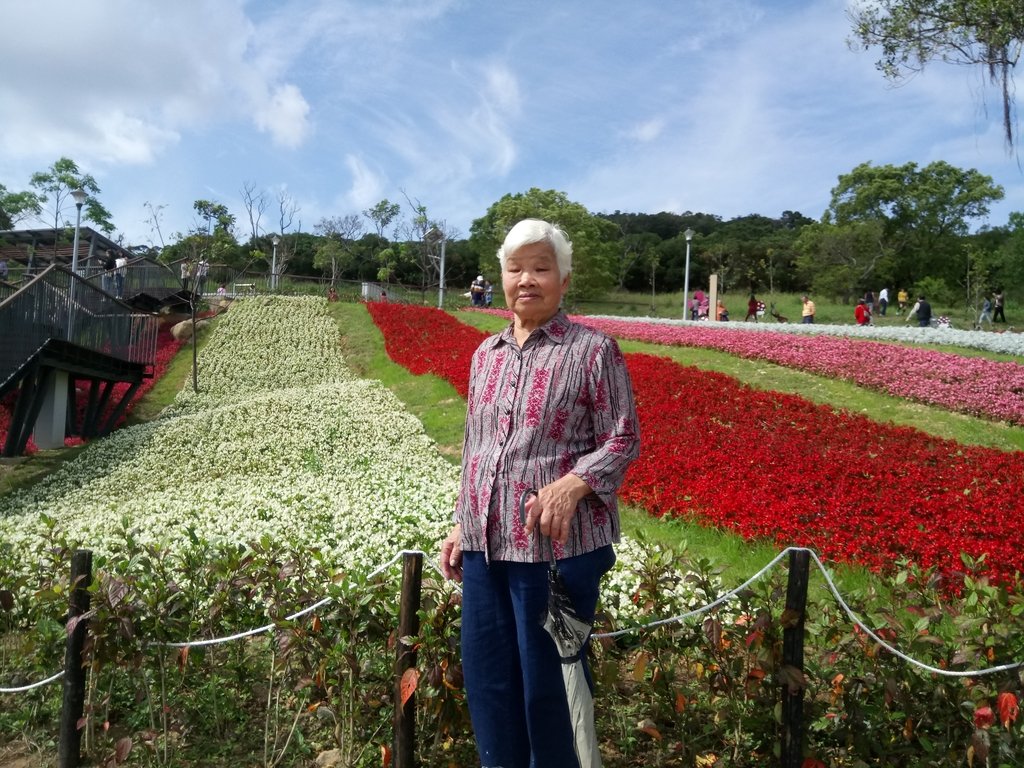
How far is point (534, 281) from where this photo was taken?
2.13 meters

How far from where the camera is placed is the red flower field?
485 cm

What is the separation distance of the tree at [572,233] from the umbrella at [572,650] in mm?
37124

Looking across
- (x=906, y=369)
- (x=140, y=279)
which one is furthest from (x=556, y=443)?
(x=140, y=279)

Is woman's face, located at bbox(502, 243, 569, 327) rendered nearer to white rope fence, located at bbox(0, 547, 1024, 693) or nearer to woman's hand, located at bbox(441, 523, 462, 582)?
woman's hand, located at bbox(441, 523, 462, 582)

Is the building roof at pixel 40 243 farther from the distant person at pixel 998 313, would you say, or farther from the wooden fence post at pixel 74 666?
the distant person at pixel 998 313

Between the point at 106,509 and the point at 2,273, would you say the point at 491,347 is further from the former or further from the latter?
the point at 2,273

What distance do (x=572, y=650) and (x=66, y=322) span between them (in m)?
12.1

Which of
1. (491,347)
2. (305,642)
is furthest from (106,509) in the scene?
(491,347)

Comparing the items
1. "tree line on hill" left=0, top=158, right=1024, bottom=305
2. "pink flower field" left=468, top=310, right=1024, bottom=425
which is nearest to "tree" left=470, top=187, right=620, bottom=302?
"tree line on hill" left=0, top=158, right=1024, bottom=305

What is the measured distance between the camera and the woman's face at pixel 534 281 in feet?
7.00

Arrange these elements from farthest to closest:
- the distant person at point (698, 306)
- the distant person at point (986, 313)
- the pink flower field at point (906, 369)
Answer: the distant person at point (698, 306) → the distant person at point (986, 313) → the pink flower field at point (906, 369)

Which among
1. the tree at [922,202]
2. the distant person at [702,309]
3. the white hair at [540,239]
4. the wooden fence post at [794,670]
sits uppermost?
the tree at [922,202]

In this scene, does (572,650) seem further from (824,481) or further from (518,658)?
(824,481)

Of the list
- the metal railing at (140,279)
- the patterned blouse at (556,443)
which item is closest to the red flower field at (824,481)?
the patterned blouse at (556,443)
